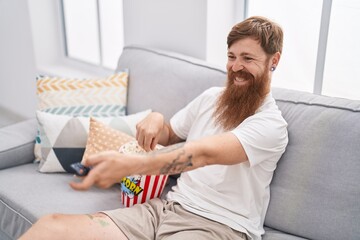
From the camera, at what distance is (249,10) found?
2.42 metres

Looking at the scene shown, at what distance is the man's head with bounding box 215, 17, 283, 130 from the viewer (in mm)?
1629

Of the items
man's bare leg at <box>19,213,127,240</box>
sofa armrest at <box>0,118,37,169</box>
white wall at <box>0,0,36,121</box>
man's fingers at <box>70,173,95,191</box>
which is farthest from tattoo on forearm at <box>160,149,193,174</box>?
white wall at <box>0,0,36,121</box>

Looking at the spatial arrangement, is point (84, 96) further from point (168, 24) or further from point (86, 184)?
point (86, 184)

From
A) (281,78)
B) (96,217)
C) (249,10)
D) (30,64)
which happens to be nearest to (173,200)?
(96,217)

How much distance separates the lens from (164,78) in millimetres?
2275

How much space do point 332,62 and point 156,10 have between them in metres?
1.00

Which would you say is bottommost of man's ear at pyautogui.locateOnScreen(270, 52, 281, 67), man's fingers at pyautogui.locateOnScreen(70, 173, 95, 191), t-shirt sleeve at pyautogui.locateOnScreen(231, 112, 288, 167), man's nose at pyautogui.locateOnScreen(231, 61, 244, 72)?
t-shirt sleeve at pyautogui.locateOnScreen(231, 112, 288, 167)

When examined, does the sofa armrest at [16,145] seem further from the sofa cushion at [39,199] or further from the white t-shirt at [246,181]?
the white t-shirt at [246,181]

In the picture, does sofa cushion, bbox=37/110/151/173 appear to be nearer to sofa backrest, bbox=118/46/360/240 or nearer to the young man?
the young man

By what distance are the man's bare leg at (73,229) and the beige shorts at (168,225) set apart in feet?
0.13

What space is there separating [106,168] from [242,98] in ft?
2.28

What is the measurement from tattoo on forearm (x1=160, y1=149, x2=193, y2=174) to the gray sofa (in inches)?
21.6

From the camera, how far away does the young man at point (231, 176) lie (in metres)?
1.56

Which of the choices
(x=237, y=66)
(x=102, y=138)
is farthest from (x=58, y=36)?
(x=237, y=66)
